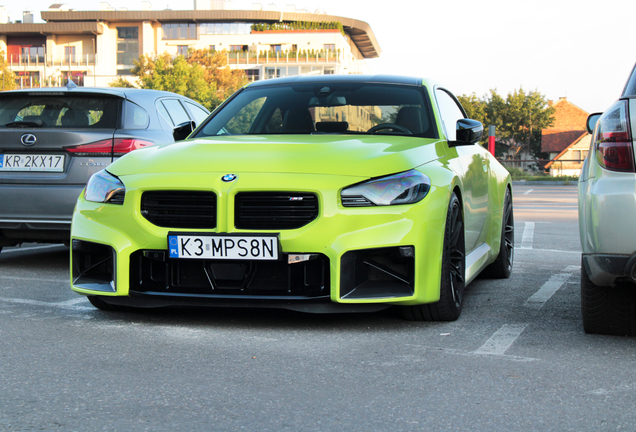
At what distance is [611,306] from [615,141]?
0.89m

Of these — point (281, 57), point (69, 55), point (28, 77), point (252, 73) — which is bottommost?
point (28, 77)

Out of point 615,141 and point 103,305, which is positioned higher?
point 615,141

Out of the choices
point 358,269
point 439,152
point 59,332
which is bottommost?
point 59,332

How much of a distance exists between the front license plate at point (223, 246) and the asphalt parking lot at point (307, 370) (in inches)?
16.6

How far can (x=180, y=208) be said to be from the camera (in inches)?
163

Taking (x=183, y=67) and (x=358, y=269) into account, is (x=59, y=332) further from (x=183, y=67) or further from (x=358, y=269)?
(x=183, y=67)

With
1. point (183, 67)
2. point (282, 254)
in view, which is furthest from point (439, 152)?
point (183, 67)

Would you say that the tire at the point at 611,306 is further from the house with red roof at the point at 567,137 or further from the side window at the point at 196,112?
the house with red roof at the point at 567,137

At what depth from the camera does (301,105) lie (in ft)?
17.8

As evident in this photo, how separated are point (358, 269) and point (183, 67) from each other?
238ft

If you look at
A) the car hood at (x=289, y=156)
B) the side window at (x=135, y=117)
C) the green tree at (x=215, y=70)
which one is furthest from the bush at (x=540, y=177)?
the car hood at (x=289, y=156)

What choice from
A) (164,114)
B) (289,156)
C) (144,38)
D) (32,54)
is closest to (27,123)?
(164,114)

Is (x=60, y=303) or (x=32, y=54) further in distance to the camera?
(x=32, y=54)

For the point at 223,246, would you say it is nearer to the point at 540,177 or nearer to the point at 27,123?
the point at 27,123
